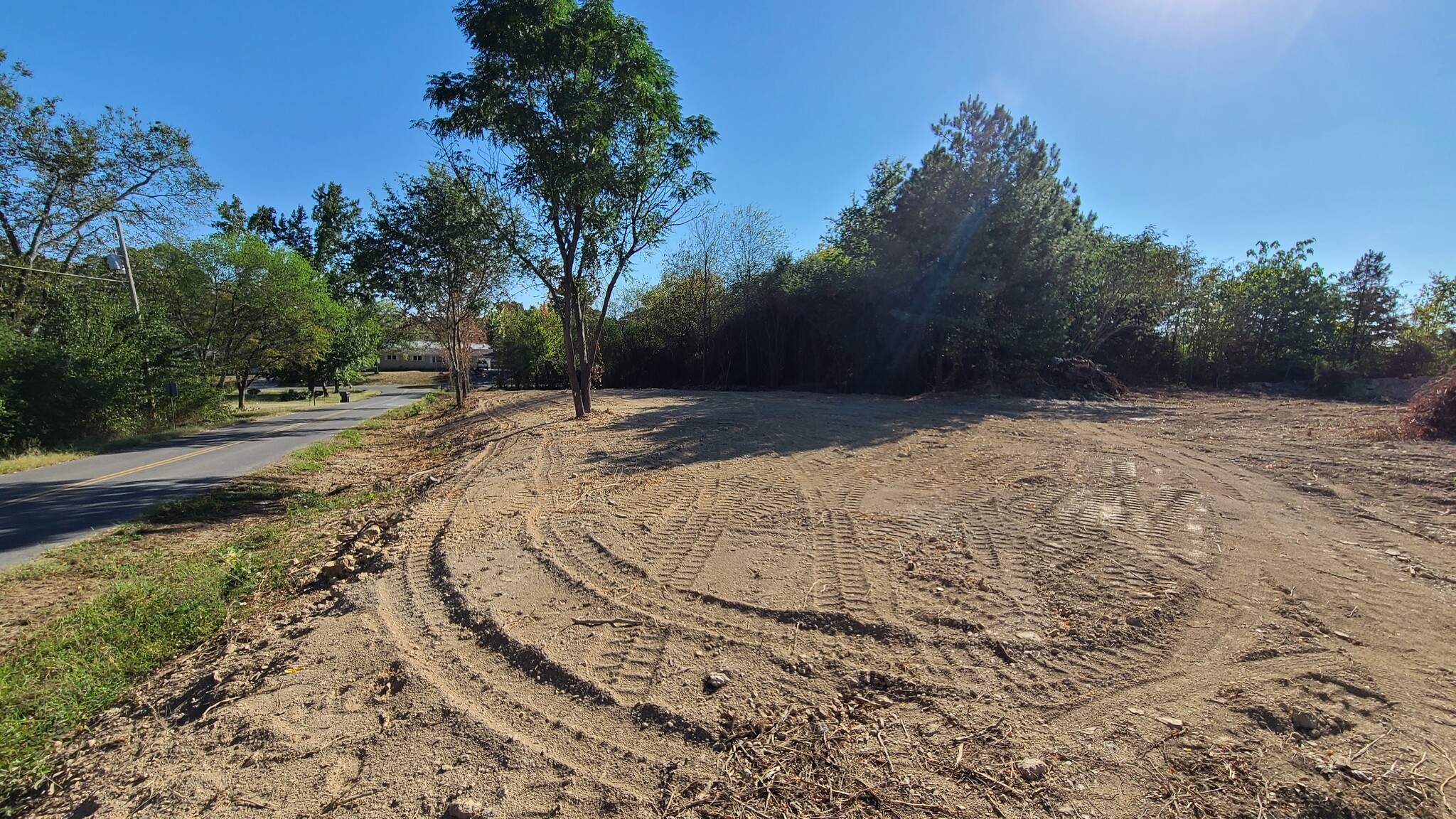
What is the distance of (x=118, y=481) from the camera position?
9.22 meters

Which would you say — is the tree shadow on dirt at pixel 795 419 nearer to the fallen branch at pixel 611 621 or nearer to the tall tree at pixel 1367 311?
the fallen branch at pixel 611 621

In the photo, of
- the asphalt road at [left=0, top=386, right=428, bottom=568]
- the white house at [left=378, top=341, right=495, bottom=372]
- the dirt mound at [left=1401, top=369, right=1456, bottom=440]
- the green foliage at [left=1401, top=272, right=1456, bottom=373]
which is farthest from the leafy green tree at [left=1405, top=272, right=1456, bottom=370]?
the white house at [left=378, top=341, right=495, bottom=372]

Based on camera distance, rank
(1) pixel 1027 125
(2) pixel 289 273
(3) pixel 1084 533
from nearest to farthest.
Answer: (3) pixel 1084 533 → (1) pixel 1027 125 → (2) pixel 289 273

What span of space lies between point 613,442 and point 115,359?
14196 mm

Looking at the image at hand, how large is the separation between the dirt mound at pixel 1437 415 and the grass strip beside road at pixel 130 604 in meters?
14.5

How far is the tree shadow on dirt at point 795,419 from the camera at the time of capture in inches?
338

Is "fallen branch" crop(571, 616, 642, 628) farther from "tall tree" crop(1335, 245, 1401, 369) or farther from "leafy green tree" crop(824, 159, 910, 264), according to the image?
"tall tree" crop(1335, 245, 1401, 369)

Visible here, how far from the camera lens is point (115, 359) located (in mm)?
14125

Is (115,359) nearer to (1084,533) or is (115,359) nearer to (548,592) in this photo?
(548,592)

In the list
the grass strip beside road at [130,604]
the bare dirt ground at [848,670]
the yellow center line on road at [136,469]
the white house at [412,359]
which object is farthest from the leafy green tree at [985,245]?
the white house at [412,359]

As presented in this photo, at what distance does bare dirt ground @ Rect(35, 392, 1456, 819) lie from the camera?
2.07 meters

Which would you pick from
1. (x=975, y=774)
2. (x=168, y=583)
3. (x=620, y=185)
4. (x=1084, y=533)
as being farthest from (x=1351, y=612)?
(x=620, y=185)

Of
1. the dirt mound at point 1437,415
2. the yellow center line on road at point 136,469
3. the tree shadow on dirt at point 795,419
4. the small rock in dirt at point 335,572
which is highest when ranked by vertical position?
the dirt mound at point 1437,415

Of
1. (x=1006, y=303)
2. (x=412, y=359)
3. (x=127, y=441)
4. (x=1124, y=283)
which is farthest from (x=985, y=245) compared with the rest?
(x=412, y=359)
